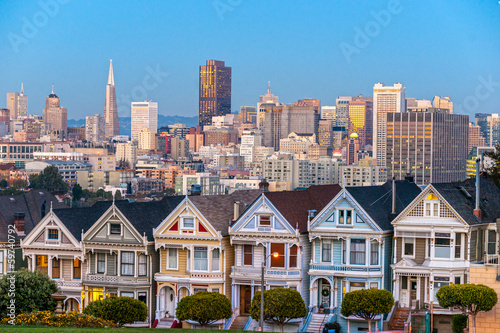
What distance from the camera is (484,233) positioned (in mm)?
49281

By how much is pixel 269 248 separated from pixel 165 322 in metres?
6.32

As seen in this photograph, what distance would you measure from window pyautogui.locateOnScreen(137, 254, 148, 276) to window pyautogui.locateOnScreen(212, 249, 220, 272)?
3.51 m

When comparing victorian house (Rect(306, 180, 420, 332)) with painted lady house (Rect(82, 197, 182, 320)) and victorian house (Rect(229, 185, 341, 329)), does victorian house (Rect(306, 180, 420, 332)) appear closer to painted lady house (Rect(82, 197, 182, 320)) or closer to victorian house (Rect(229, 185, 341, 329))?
victorian house (Rect(229, 185, 341, 329))

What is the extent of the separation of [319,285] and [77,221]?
13.2 meters

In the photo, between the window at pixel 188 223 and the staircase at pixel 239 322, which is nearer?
the staircase at pixel 239 322

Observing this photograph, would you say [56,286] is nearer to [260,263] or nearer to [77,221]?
[77,221]

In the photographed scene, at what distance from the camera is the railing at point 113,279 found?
2110 inches

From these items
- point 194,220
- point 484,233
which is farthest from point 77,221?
point 484,233

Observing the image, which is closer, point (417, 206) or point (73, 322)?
point (73, 322)

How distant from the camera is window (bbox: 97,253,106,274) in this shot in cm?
5441

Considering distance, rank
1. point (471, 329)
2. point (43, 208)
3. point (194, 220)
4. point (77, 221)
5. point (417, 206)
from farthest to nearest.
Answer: point (43, 208) → point (77, 221) → point (194, 220) → point (417, 206) → point (471, 329)

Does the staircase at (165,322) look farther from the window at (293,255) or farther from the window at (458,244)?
the window at (458,244)

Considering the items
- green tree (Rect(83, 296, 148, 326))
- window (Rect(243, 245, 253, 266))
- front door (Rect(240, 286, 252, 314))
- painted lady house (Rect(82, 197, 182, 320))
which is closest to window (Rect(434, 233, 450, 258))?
window (Rect(243, 245, 253, 266))

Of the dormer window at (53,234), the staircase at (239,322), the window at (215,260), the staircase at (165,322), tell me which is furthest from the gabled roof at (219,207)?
the dormer window at (53,234)
